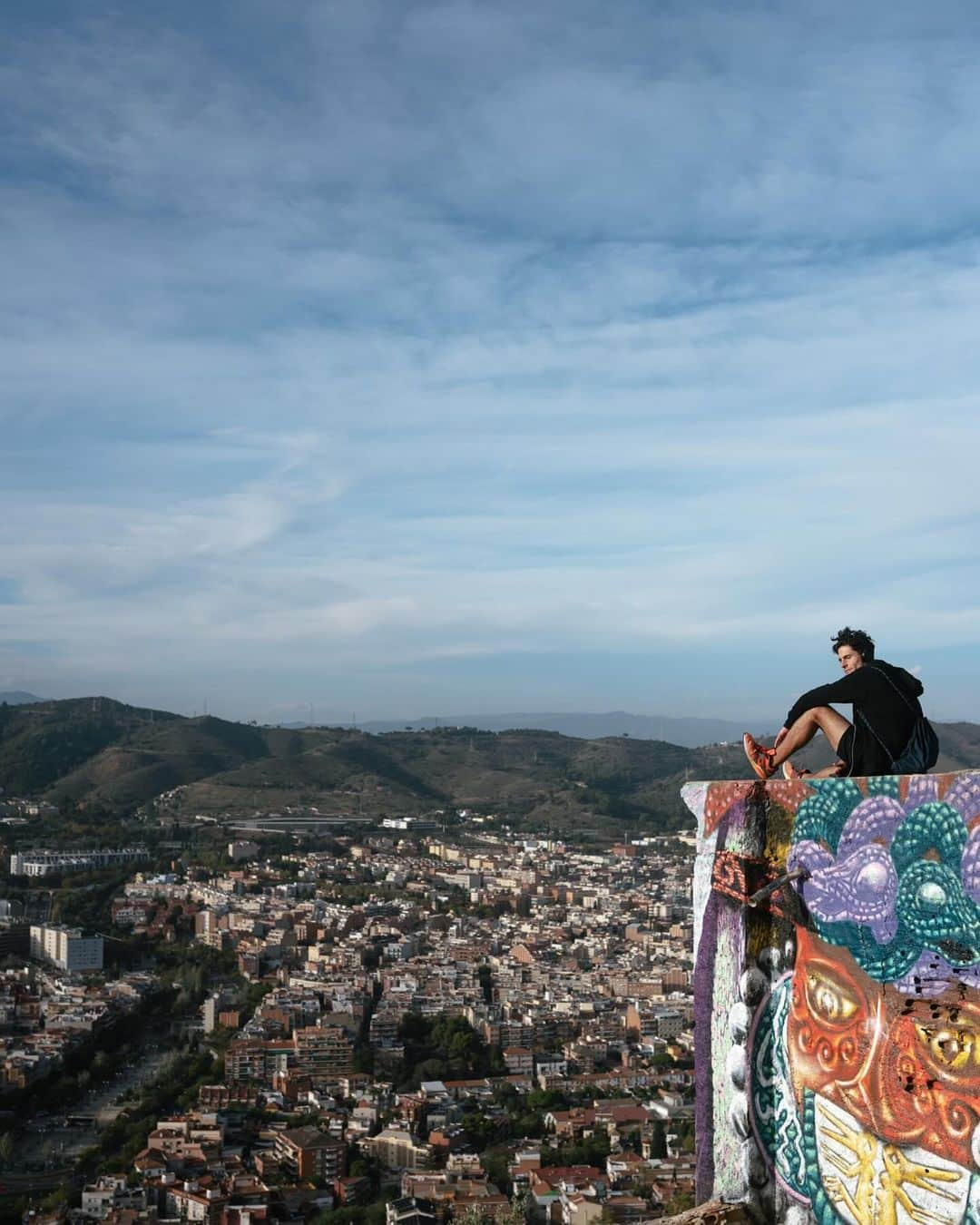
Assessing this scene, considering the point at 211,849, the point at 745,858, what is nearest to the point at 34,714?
the point at 211,849

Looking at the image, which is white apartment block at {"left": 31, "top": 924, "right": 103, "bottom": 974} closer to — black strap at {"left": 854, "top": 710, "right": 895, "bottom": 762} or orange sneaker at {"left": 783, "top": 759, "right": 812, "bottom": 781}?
orange sneaker at {"left": 783, "top": 759, "right": 812, "bottom": 781}

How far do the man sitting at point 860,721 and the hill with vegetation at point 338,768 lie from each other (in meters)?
50.1

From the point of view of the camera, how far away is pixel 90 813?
54438 millimetres

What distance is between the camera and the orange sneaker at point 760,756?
10.5 ft

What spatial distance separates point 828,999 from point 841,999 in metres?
0.05

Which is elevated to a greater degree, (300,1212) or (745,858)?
(745,858)

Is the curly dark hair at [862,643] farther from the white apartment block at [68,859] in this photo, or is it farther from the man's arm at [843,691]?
the white apartment block at [68,859]

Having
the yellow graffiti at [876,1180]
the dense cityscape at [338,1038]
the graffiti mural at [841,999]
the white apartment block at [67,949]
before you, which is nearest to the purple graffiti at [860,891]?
the graffiti mural at [841,999]

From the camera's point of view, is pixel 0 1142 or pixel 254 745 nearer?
pixel 0 1142

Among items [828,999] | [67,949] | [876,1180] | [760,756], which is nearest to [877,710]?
[760,756]

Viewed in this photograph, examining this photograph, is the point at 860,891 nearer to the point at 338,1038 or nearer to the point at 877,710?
the point at 877,710

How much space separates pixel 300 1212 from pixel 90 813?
1583 inches

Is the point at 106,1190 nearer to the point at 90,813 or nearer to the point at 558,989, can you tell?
the point at 558,989

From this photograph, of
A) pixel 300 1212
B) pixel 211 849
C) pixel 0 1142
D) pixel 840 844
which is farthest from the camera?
pixel 211 849
